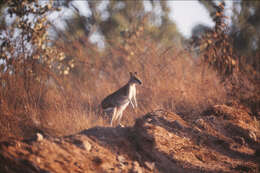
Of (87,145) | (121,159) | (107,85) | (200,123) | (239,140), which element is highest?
(107,85)

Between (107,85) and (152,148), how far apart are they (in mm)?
3991

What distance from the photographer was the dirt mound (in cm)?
361

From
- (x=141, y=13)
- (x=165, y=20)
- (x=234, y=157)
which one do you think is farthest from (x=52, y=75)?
(x=165, y=20)

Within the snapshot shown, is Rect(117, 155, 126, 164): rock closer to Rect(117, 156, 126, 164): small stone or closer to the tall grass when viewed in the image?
Rect(117, 156, 126, 164): small stone

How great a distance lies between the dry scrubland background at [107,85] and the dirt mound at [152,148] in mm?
873

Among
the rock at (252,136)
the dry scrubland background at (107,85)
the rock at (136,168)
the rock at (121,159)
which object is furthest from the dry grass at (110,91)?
the rock at (136,168)

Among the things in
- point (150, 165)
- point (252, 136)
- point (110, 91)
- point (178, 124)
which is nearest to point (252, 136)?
point (252, 136)

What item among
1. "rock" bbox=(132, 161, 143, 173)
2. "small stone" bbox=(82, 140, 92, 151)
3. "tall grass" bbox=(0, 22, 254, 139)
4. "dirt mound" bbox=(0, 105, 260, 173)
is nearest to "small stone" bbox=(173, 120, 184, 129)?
"dirt mound" bbox=(0, 105, 260, 173)

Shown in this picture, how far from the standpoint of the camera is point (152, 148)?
4605 mm

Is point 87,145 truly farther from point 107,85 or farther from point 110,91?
point 107,85

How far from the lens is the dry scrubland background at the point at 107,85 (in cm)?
553

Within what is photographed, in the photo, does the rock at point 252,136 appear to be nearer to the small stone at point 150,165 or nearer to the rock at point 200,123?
the rock at point 200,123

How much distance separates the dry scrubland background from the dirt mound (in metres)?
0.87

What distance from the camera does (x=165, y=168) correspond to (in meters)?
4.38
